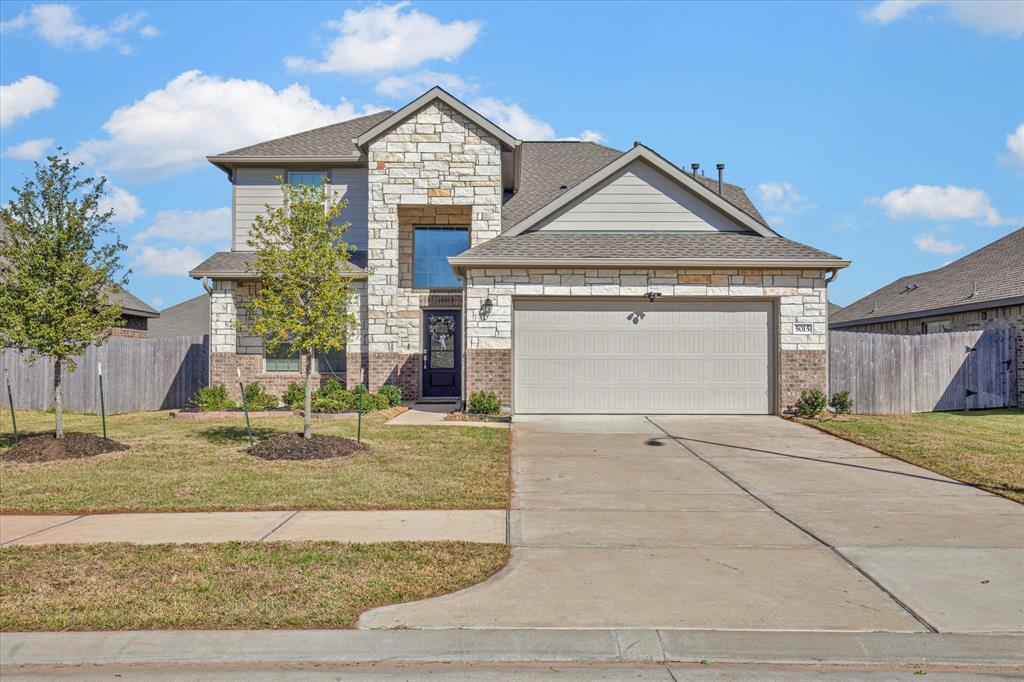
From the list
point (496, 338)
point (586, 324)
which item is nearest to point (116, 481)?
point (496, 338)

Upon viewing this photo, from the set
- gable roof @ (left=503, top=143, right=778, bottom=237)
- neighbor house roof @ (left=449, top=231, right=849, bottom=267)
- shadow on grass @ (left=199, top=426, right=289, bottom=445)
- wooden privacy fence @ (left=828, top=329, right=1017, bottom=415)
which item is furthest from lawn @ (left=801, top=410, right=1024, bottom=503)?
shadow on grass @ (left=199, top=426, right=289, bottom=445)

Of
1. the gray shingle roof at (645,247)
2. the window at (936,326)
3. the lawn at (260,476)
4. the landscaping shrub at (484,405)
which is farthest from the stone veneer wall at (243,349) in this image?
the window at (936,326)

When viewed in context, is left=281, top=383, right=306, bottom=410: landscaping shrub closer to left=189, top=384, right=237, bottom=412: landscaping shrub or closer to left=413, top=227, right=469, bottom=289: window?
left=189, top=384, right=237, bottom=412: landscaping shrub

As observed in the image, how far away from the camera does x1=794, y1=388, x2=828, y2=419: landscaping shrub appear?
16641mm

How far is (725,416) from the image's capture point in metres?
17.2

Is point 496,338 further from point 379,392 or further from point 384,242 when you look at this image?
point 384,242

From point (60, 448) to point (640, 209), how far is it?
41.5 ft

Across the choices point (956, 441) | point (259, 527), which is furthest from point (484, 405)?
point (259, 527)

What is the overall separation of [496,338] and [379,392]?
3765mm

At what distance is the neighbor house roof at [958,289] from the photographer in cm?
2320

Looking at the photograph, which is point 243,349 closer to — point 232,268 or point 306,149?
point 232,268

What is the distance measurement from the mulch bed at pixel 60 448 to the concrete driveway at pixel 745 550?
264 inches

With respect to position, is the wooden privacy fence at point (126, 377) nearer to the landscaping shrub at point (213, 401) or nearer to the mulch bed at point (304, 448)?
the landscaping shrub at point (213, 401)

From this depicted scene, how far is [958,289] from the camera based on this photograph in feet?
85.1
